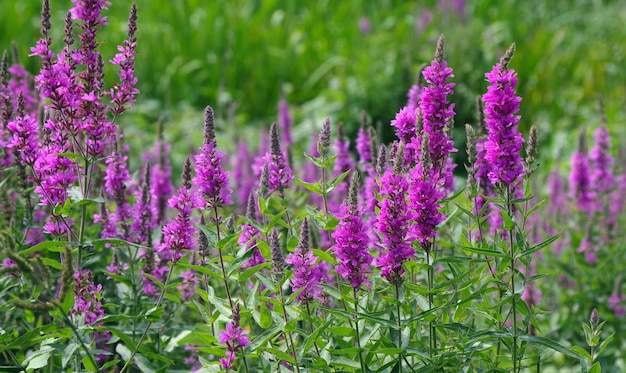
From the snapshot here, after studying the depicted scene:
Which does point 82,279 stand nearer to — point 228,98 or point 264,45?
point 228,98

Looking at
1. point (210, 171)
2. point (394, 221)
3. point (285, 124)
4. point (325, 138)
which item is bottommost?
point (394, 221)

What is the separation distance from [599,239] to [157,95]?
581 cm

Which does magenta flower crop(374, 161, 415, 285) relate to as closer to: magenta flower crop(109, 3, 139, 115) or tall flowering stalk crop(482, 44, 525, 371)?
tall flowering stalk crop(482, 44, 525, 371)

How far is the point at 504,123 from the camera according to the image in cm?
258

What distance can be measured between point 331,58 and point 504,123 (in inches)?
285

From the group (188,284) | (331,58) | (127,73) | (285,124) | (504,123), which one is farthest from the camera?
(331,58)

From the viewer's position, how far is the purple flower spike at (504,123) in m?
2.55

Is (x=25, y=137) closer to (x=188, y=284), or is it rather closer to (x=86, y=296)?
(x=86, y=296)

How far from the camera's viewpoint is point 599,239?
4918 millimetres

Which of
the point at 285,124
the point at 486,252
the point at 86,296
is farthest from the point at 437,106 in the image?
the point at 285,124

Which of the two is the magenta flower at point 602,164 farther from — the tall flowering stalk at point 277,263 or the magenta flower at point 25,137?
the magenta flower at point 25,137

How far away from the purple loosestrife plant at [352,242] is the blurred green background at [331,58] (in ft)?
18.5

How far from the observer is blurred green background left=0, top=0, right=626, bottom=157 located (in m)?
8.56

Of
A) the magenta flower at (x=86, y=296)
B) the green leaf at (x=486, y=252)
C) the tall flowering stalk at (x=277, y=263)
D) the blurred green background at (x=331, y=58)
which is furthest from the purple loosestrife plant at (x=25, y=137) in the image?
the blurred green background at (x=331, y=58)
